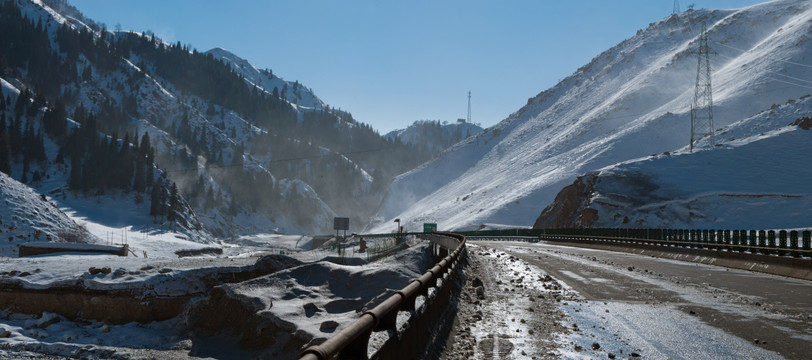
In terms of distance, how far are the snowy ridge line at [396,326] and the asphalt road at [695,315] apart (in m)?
2.07

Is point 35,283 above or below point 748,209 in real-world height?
below

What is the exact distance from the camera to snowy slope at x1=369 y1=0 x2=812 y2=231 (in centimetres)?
12862

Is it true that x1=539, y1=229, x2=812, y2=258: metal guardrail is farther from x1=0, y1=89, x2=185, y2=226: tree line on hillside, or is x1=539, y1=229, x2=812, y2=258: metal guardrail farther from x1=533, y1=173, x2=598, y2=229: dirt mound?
x1=0, y1=89, x2=185, y2=226: tree line on hillside

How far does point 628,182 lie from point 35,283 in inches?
3188

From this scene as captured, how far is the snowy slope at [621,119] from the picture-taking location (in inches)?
5064

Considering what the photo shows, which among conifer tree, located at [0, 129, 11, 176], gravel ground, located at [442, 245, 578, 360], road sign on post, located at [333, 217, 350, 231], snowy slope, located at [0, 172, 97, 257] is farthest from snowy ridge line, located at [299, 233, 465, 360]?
conifer tree, located at [0, 129, 11, 176]

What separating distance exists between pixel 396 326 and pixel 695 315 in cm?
719

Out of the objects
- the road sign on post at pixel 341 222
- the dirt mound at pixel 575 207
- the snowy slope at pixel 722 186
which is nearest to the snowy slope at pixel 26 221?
the road sign on post at pixel 341 222

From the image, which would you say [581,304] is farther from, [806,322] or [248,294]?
[248,294]

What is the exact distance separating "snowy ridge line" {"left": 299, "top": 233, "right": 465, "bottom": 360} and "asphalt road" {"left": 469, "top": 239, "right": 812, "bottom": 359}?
207 cm

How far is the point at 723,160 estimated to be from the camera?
90.2 meters

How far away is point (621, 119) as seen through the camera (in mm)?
155000

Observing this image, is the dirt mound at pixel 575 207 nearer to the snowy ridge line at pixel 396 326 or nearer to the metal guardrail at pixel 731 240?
the metal guardrail at pixel 731 240

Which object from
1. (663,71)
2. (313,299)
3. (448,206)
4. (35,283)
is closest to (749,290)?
(313,299)
